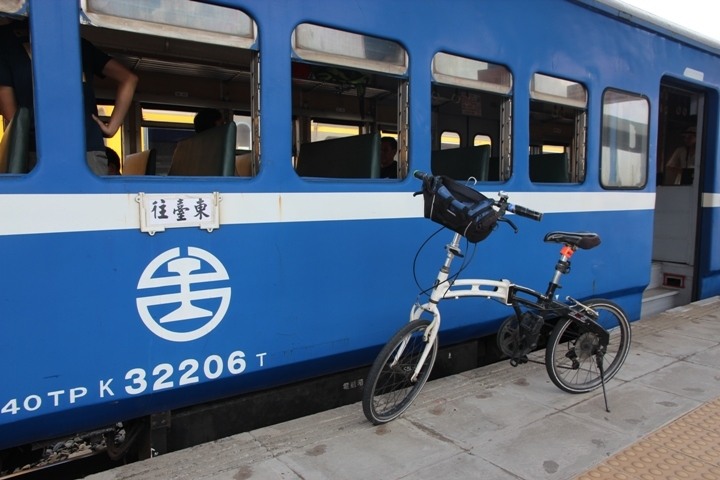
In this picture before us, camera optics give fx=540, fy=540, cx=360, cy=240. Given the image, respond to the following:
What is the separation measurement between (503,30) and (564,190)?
132 cm

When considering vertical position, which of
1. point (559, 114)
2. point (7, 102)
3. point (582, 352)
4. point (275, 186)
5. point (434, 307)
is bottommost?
point (582, 352)

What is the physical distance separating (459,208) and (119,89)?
178cm

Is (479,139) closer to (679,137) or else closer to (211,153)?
(679,137)

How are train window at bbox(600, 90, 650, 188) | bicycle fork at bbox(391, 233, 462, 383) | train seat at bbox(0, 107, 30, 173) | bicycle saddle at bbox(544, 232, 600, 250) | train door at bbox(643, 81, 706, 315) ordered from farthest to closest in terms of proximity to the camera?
train door at bbox(643, 81, 706, 315)
train window at bbox(600, 90, 650, 188)
bicycle saddle at bbox(544, 232, 600, 250)
bicycle fork at bbox(391, 233, 462, 383)
train seat at bbox(0, 107, 30, 173)

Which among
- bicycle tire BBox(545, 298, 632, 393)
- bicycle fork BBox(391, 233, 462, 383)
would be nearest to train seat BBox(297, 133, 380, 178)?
bicycle fork BBox(391, 233, 462, 383)

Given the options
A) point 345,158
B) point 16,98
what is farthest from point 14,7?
point 345,158

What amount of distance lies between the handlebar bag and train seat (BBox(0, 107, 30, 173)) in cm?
184

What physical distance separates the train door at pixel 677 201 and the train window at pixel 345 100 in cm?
340

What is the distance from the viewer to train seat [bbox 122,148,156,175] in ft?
12.2

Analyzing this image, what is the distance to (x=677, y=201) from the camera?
6195 millimetres

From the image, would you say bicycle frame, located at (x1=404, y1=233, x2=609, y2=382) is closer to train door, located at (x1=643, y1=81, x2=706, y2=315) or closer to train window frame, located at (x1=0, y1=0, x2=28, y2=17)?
train window frame, located at (x1=0, y1=0, x2=28, y2=17)

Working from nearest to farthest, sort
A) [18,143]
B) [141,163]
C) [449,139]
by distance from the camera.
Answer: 1. [18,143]
2. [141,163]
3. [449,139]

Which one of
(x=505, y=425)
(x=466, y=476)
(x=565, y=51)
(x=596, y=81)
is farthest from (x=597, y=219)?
(x=466, y=476)

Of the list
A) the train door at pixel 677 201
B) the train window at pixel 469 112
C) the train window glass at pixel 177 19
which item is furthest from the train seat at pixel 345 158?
the train door at pixel 677 201
